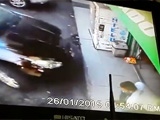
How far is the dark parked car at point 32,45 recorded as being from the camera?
1087 millimetres

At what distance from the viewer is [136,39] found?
4.17 ft

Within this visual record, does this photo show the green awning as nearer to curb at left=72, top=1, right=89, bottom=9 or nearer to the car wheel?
curb at left=72, top=1, right=89, bottom=9

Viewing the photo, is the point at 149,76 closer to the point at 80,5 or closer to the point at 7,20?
the point at 80,5

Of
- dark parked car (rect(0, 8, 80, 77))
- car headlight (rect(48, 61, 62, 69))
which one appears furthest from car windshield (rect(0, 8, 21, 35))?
car headlight (rect(48, 61, 62, 69))

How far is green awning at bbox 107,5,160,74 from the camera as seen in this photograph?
1260 millimetres

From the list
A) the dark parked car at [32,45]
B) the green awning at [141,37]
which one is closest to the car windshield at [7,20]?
the dark parked car at [32,45]

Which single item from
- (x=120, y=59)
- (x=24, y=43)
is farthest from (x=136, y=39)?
(x=24, y=43)

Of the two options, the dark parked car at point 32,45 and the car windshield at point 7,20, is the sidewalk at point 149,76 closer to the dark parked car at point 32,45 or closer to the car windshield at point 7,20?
the dark parked car at point 32,45

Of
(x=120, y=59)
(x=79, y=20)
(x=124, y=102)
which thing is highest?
(x=79, y=20)

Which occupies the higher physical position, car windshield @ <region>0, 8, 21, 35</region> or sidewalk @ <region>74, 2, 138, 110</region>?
car windshield @ <region>0, 8, 21, 35</region>

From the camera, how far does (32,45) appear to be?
114 centimetres

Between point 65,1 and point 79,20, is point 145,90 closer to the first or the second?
point 79,20

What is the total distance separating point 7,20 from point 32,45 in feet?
0.44

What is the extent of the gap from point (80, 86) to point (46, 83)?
120 millimetres
